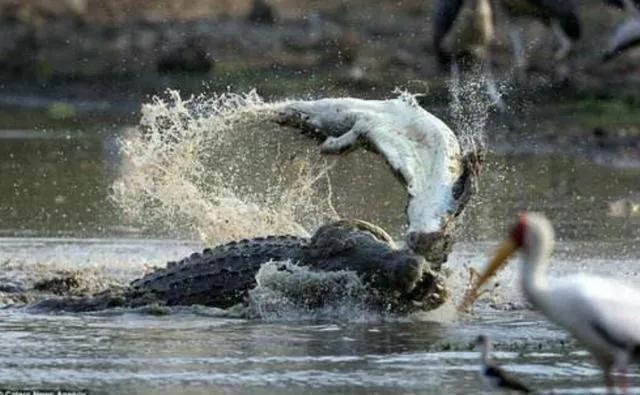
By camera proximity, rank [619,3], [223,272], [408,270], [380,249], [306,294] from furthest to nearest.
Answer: [619,3] < [223,272] < [306,294] < [380,249] < [408,270]

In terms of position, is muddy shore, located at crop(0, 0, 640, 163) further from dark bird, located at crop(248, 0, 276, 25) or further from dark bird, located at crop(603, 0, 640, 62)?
dark bird, located at crop(603, 0, 640, 62)

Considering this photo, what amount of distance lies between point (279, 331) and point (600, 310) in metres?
3.55

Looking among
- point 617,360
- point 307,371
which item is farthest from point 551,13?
point 617,360

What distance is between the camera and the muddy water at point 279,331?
32.4 feet

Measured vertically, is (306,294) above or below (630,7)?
below

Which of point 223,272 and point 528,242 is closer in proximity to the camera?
point 528,242

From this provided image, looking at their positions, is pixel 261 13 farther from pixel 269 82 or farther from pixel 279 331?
pixel 279 331

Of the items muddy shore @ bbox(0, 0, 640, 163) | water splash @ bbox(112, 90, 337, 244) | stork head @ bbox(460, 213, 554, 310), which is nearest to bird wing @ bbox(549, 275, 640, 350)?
stork head @ bbox(460, 213, 554, 310)

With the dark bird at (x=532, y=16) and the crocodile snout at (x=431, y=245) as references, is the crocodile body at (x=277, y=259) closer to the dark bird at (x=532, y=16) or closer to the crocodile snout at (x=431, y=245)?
the crocodile snout at (x=431, y=245)

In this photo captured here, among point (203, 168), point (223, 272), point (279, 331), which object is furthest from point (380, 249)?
point (203, 168)

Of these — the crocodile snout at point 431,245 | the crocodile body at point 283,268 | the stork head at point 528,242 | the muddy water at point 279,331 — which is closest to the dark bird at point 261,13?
the muddy water at point 279,331

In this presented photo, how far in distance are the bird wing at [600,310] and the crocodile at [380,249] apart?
3413 mm

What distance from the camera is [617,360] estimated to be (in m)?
8.23

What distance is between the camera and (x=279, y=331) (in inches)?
449
